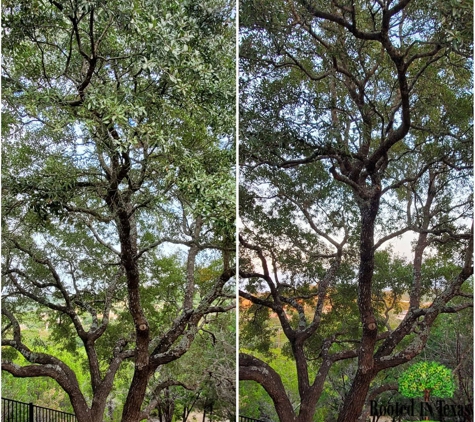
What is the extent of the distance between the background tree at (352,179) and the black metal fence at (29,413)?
31.7 inches

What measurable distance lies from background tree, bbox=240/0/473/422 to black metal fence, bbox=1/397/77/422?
2.64ft

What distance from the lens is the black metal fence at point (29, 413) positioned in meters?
2.07

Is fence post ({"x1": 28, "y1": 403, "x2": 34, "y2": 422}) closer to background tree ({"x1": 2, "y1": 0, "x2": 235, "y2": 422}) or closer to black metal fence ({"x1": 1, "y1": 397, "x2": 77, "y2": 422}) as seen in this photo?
black metal fence ({"x1": 1, "y1": 397, "x2": 77, "y2": 422})

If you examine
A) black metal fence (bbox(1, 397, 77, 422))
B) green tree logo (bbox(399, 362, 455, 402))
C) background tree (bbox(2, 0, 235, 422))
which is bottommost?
black metal fence (bbox(1, 397, 77, 422))

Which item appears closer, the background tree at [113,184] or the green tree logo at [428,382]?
the green tree logo at [428,382]

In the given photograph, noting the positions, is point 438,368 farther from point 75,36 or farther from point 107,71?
point 75,36

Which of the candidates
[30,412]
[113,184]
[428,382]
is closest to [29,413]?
[30,412]

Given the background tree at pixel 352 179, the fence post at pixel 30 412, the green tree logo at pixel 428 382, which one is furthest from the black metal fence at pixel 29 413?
the green tree logo at pixel 428 382

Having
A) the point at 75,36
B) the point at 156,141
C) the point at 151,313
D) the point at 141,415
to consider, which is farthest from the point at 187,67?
the point at 141,415

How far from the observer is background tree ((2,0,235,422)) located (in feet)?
6.88

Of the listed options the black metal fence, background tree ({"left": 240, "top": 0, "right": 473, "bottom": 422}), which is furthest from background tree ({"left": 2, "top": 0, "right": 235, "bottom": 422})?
background tree ({"left": 240, "top": 0, "right": 473, "bottom": 422})

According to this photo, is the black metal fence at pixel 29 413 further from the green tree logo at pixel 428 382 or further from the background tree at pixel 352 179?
the green tree logo at pixel 428 382

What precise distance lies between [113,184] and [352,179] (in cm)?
103

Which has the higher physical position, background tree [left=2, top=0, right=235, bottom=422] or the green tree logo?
background tree [left=2, top=0, right=235, bottom=422]
